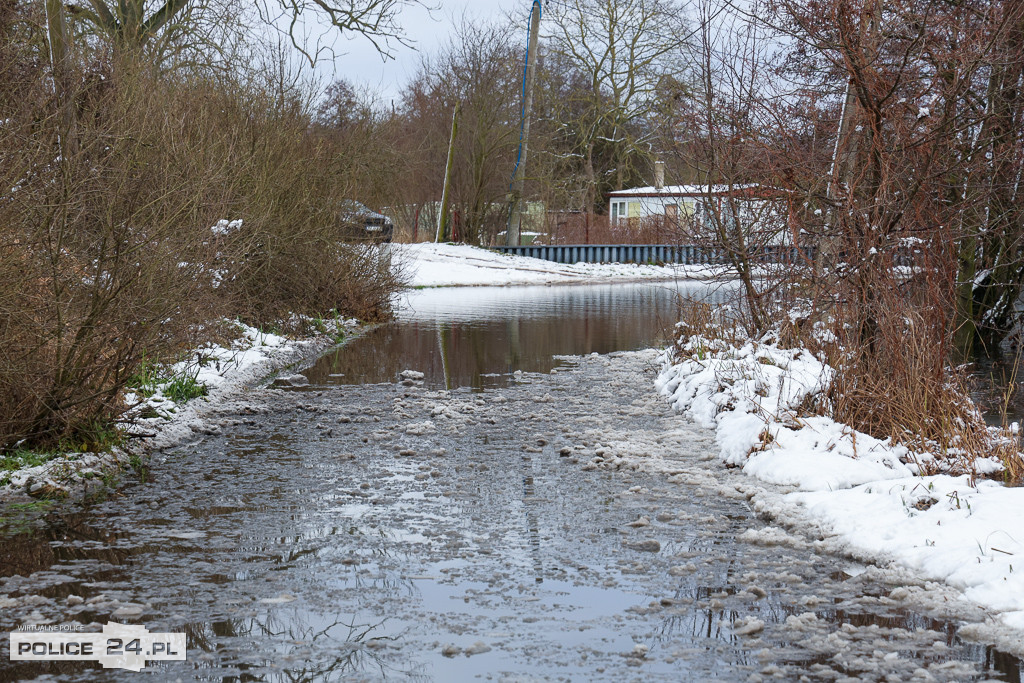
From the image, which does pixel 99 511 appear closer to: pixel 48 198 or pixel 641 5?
pixel 48 198

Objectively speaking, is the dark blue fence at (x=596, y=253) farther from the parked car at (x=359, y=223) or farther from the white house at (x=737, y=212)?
the white house at (x=737, y=212)

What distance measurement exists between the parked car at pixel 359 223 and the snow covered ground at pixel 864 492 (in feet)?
29.3

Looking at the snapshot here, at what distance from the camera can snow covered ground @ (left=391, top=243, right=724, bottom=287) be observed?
123 feet

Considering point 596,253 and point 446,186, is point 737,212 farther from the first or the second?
point 596,253

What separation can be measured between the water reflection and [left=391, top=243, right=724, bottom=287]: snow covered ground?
5455 mm

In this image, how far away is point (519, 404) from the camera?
11016 millimetres

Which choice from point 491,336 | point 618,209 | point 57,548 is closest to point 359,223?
point 491,336

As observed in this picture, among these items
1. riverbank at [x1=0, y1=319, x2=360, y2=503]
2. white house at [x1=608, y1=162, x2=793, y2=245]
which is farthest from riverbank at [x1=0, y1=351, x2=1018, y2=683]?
white house at [x1=608, y1=162, x2=793, y2=245]

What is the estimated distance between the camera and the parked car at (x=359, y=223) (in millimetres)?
17734

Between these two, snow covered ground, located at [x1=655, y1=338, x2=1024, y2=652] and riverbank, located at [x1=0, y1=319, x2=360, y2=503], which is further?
riverbank, located at [x1=0, y1=319, x2=360, y2=503]

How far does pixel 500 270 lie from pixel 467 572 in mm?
34896

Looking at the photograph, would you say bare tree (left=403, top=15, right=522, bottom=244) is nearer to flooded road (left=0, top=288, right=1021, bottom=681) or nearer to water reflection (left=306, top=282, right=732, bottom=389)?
water reflection (left=306, top=282, right=732, bottom=389)

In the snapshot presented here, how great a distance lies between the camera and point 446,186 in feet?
144

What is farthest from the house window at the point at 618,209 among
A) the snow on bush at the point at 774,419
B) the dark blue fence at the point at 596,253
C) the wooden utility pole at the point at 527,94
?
the snow on bush at the point at 774,419
